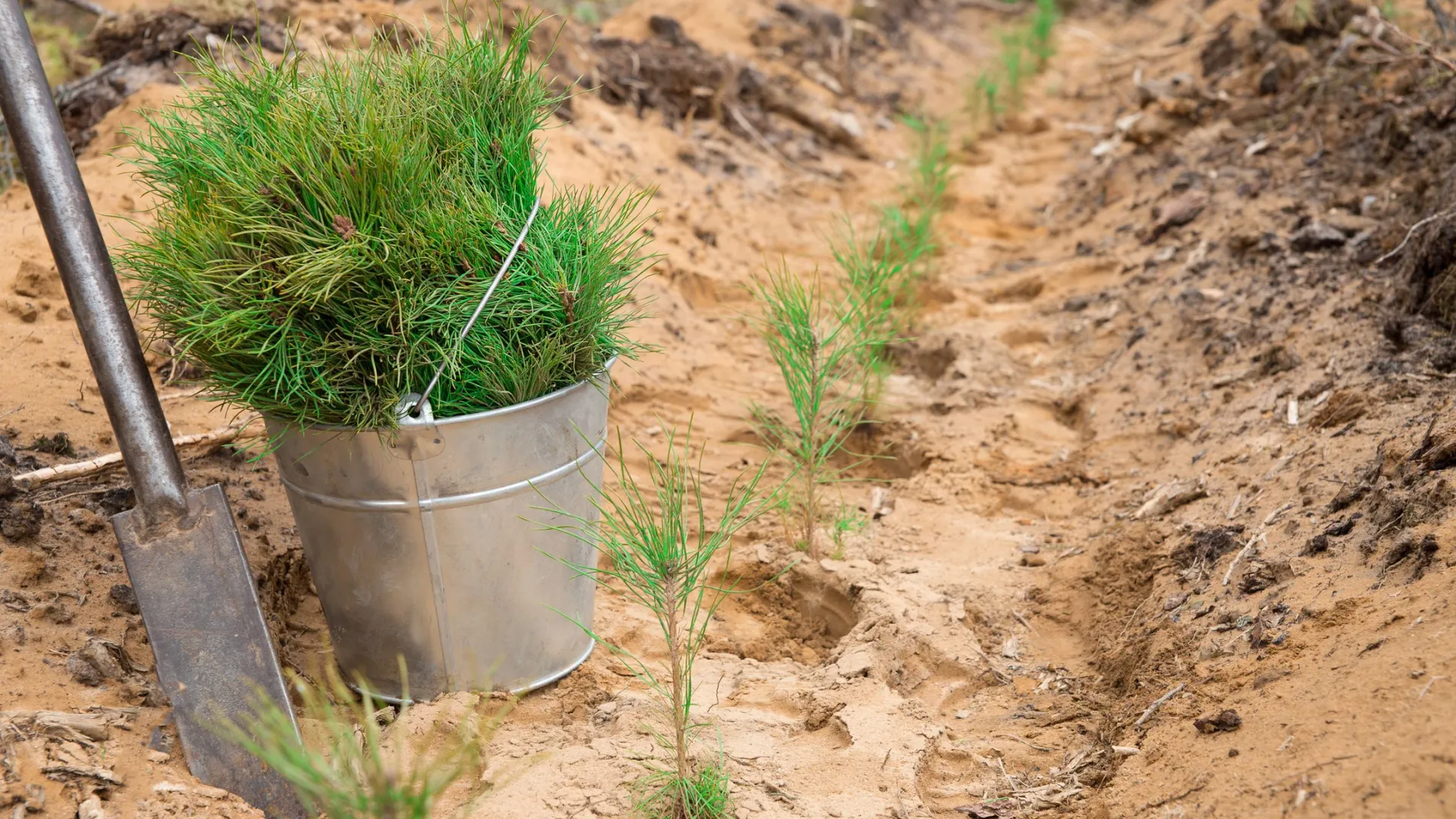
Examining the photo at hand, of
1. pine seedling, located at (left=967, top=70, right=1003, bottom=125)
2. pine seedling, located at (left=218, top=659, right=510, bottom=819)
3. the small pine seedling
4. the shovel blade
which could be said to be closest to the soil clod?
the small pine seedling

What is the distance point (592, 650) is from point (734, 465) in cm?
98

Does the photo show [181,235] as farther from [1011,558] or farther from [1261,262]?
[1261,262]

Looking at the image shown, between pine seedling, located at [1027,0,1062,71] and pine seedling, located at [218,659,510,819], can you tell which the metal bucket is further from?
pine seedling, located at [1027,0,1062,71]

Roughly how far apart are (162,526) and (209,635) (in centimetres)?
24

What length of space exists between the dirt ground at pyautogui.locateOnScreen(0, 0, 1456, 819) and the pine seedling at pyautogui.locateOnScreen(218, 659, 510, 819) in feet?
0.30

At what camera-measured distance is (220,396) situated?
75.1 inches

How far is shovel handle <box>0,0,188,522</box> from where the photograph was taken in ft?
5.89

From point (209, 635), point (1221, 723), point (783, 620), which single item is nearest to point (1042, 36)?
point (783, 620)

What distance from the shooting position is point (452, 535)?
1.95 meters

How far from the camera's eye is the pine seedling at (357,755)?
1088 millimetres

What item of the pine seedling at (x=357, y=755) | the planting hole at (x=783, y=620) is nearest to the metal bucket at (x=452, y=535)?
the pine seedling at (x=357, y=755)

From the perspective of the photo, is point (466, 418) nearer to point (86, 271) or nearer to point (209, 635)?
point (209, 635)

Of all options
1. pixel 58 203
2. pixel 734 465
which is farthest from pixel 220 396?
pixel 734 465

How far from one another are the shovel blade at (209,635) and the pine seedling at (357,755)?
0.12 feet
